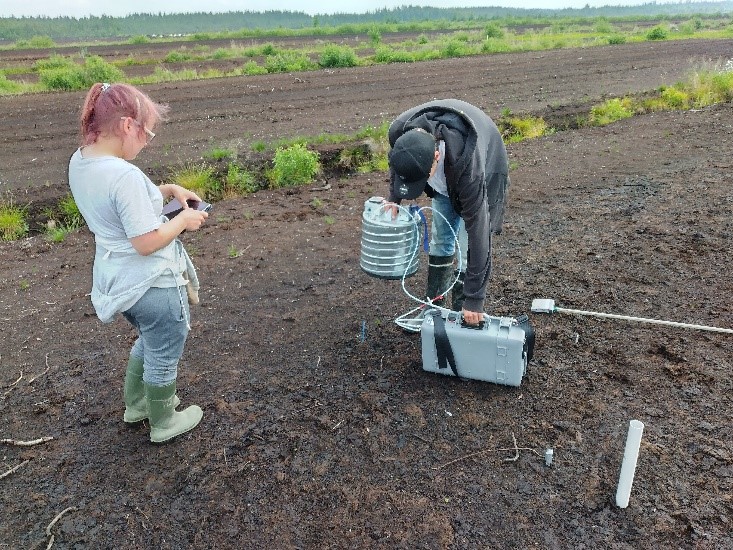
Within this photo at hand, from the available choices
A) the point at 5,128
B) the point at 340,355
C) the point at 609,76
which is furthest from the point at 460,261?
the point at 609,76

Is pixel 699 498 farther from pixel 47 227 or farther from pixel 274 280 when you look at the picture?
pixel 47 227

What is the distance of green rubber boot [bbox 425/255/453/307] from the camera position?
11.8 feet

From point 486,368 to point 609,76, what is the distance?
54.7ft

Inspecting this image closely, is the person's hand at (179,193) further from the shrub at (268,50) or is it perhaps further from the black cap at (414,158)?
the shrub at (268,50)

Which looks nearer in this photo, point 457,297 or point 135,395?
point 135,395

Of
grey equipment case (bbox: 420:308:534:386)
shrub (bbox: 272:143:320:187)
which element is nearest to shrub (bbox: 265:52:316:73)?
shrub (bbox: 272:143:320:187)

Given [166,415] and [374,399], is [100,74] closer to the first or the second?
[166,415]

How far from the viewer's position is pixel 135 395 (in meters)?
3.00

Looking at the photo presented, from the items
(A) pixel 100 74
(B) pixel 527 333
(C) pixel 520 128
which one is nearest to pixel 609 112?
(C) pixel 520 128

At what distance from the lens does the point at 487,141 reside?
9.64 feet

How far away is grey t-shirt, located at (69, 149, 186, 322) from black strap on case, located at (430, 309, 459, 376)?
4.33ft

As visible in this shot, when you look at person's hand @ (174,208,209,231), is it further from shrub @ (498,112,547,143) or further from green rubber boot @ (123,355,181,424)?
shrub @ (498,112,547,143)

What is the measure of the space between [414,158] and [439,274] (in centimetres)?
131

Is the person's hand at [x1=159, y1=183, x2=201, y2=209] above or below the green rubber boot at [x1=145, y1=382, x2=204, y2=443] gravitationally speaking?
above
